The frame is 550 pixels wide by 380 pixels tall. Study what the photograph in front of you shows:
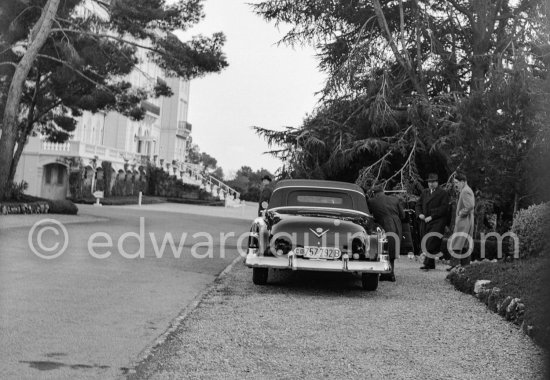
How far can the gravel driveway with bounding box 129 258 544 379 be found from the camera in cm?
564

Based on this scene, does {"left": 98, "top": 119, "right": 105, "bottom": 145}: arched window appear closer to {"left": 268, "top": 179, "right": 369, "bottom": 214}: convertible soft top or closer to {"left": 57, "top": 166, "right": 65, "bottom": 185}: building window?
{"left": 57, "top": 166, "right": 65, "bottom": 185}: building window

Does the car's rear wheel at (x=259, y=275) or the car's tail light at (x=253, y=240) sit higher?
the car's tail light at (x=253, y=240)

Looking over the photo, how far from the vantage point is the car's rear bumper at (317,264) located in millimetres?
10180

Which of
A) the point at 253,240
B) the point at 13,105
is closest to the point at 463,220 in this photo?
the point at 253,240

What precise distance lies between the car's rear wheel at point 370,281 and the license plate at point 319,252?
833 mm

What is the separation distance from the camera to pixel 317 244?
1038cm

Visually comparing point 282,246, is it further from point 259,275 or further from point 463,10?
point 463,10

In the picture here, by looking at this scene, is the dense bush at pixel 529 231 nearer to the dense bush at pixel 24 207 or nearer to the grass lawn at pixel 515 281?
the grass lawn at pixel 515 281

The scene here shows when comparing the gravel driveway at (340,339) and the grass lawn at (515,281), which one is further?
the grass lawn at (515,281)

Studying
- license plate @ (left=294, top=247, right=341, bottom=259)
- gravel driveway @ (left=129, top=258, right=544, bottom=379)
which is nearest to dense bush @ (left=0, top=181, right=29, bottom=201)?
gravel driveway @ (left=129, top=258, right=544, bottom=379)

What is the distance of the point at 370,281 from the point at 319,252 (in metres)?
1.11

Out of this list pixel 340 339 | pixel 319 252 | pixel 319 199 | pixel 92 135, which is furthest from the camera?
pixel 92 135

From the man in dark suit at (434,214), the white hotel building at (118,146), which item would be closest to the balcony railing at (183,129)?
the white hotel building at (118,146)

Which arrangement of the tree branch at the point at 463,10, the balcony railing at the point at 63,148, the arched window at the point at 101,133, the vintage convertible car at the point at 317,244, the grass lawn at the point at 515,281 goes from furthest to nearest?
the arched window at the point at 101,133 → the balcony railing at the point at 63,148 → the tree branch at the point at 463,10 → the vintage convertible car at the point at 317,244 → the grass lawn at the point at 515,281
